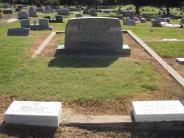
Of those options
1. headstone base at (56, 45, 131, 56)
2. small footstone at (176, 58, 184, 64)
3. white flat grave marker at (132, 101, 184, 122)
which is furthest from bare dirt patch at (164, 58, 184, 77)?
white flat grave marker at (132, 101, 184, 122)

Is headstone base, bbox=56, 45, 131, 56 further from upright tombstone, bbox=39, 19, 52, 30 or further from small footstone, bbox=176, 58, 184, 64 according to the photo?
upright tombstone, bbox=39, 19, 52, 30

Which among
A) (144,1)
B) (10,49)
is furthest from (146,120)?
(144,1)

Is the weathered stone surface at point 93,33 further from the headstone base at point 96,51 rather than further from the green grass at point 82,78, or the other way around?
the green grass at point 82,78

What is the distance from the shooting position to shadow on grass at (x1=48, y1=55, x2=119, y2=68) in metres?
11.4

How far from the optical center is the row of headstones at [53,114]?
6609 millimetres

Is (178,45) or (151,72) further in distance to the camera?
(178,45)

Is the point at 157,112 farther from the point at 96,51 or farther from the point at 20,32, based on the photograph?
the point at 20,32

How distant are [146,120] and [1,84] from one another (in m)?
4.20

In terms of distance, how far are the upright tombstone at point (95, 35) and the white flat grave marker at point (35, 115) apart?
6762 millimetres

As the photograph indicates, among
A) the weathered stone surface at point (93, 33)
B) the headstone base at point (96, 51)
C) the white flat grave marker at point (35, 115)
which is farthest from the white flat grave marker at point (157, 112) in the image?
the weathered stone surface at point (93, 33)

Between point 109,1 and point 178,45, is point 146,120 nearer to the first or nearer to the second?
point 178,45

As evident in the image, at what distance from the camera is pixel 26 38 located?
57.9ft

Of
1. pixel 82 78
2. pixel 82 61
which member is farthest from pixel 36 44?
pixel 82 78

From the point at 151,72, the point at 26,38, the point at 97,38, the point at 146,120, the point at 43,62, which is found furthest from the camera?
the point at 26,38
